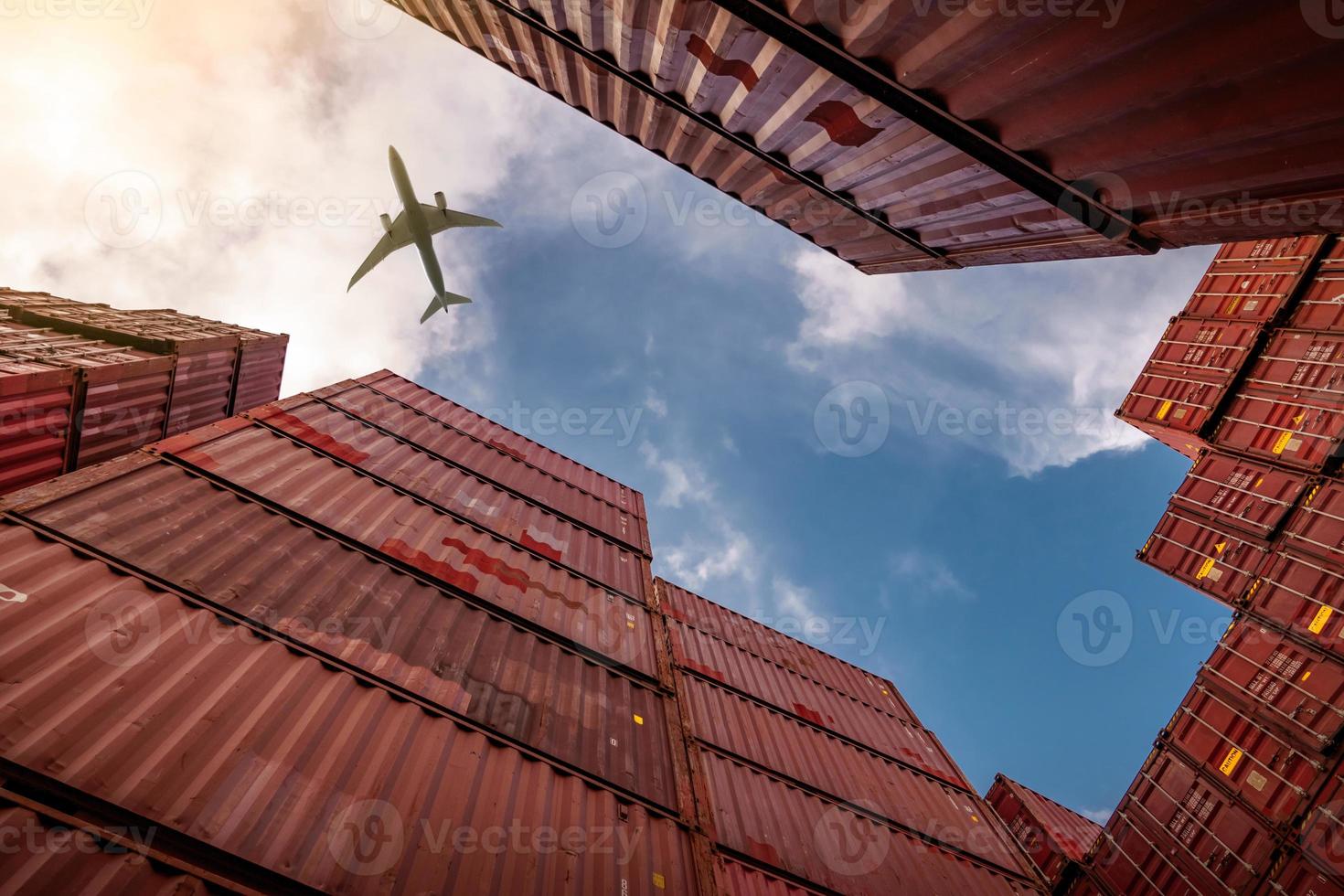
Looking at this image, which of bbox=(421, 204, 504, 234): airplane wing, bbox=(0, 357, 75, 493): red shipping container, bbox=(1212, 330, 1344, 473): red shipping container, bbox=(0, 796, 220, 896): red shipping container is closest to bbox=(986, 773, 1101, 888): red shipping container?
bbox=(1212, 330, 1344, 473): red shipping container

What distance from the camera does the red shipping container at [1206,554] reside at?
11364 millimetres

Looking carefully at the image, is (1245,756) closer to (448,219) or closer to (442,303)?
(448,219)

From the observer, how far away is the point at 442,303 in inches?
1098

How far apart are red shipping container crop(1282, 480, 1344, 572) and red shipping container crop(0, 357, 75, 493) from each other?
20695 mm

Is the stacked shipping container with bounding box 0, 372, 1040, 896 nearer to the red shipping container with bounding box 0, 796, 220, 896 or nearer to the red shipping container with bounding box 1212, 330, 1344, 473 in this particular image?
the red shipping container with bounding box 0, 796, 220, 896

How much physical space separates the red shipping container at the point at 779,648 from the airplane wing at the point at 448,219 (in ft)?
50.6

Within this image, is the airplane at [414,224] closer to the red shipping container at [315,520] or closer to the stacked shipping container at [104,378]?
the stacked shipping container at [104,378]

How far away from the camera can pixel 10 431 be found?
27.3 ft

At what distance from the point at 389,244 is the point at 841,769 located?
22.5 metres

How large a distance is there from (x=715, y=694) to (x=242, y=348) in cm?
1453

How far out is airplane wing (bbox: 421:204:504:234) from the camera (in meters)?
21.7

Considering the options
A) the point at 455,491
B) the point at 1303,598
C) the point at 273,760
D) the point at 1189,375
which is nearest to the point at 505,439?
the point at 455,491

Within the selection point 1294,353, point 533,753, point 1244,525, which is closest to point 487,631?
point 533,753

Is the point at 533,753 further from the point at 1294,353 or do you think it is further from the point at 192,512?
the point at 1294,353
